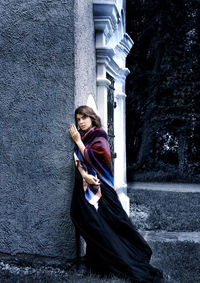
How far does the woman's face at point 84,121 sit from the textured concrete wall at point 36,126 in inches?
5.4

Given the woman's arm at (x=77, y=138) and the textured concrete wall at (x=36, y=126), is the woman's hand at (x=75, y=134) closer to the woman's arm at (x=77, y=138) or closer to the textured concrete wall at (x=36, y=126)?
the woman's arm at (x=77, y=138)

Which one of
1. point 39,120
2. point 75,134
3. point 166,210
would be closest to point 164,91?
point 166,210

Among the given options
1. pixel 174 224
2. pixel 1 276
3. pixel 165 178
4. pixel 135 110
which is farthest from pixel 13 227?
pixel 135 110

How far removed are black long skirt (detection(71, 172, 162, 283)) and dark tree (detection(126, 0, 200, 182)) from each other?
10642 mm

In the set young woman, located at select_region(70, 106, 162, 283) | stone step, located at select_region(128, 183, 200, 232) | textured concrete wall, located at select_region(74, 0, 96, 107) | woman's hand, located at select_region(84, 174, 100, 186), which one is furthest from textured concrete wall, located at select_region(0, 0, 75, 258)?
stone step, located at select_region(128, 183, 200, 232)

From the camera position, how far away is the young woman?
374 cm

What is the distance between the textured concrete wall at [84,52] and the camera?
13.8 feet

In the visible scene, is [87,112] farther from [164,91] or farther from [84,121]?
[164,91]

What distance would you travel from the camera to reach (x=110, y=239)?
375 cm

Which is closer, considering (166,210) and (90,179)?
(90,179)

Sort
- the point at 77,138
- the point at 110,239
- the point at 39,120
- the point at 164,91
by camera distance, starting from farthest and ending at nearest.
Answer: the point at 164,91 → the point at 39,120 → the point at 77,138 → the point at 110,239

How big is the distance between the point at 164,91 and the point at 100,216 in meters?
11.4

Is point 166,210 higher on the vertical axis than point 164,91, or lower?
lower

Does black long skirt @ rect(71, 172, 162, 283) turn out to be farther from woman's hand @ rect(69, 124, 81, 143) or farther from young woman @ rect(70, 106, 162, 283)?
woman's hand @ rect(69, 124, 81, 143)
